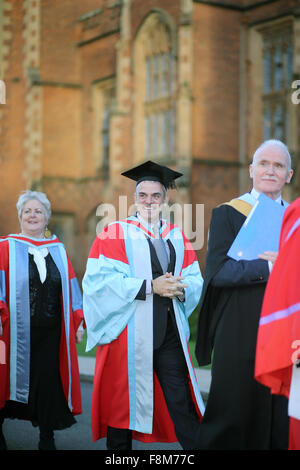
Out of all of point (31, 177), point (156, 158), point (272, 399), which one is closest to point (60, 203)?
point (31, 177)

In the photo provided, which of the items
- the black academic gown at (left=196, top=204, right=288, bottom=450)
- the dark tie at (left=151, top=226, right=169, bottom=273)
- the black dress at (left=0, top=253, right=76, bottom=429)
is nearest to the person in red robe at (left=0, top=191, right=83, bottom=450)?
the black dress at (left=0, top=253, right=76, bottom=429)

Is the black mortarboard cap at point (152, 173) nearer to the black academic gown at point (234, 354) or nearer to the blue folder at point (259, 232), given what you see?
the black academic gown at point (234, 354)

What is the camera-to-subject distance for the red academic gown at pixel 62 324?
19.2 ft

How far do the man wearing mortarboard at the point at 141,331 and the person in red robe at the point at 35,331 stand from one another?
2.31ft

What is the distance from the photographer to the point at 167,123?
21.5 m

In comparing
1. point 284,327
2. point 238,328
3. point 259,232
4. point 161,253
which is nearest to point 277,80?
point 161,253

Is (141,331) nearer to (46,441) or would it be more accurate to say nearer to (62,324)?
(62,324)

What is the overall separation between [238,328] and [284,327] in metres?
0.62

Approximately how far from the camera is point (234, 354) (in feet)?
12.7

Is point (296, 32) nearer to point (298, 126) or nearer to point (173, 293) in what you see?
point (298, 126)

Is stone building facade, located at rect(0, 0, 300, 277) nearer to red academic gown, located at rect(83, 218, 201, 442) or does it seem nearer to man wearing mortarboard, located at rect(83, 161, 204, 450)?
man wearing mortarboard, located at rect(83, 161, 204, 450)

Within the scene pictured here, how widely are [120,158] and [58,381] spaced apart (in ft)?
56.9

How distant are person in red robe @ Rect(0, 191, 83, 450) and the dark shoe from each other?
0.20ft

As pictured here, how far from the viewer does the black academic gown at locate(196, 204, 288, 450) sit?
3768 mm
